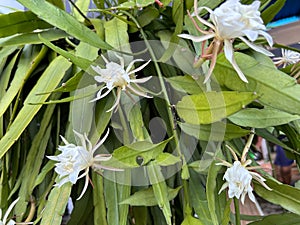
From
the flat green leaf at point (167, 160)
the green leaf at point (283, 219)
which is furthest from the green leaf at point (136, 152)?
the green leaf at point (283, 219)

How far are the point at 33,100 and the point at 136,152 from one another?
→ 0.12m

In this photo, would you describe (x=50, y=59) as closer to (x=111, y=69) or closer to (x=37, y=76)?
(x=37, y=76)

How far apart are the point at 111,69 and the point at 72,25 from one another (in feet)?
0.21

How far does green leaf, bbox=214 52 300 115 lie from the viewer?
231mm

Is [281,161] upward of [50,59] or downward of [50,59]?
downward

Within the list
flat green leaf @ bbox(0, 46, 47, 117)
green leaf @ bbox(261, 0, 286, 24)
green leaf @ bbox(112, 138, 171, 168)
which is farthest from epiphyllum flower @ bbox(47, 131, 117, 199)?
green leaf @ bbox(261, 0, 286, 24)

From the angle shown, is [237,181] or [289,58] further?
[289,58]

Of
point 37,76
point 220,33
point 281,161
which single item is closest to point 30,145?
point 37,76

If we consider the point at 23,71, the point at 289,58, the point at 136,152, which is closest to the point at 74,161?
the point at 136,152

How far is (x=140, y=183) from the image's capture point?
30 cm

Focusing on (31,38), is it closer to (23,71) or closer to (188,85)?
(23,71)

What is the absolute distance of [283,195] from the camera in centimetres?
27

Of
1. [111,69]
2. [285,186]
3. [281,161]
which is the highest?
[111,69]

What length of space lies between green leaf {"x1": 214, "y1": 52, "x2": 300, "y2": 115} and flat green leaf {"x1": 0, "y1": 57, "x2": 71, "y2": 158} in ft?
0.49
